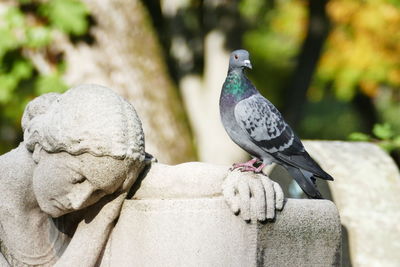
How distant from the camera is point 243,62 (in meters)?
3.90

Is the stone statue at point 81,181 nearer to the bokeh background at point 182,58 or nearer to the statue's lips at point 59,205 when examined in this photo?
the statue's lips at point 59,205

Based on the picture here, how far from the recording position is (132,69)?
7.45 m

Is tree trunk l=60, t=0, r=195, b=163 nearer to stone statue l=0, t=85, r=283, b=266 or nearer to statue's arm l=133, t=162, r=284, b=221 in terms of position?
stone statue l=0, t=85, r=283, b=266

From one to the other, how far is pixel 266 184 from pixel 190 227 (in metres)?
0.37

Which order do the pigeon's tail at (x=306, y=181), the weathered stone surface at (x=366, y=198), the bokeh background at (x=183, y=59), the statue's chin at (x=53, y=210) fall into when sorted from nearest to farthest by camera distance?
the statue's chin at (x=53, y=210)
the pigeon's tail at (x=306, y=181)
the weathered stone surface at (x=366, y=198)
the bokeh background at (x=183, y=59)

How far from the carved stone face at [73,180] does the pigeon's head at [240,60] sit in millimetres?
738

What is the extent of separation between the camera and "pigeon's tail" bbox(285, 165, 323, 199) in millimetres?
4020

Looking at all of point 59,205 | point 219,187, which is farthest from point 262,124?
point 59,205

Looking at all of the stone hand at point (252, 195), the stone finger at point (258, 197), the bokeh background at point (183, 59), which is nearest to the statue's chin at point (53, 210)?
the stone hand at point (252, 195)

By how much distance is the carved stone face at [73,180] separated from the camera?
3.48 meters

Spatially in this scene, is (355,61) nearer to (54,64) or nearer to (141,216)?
(54,64)

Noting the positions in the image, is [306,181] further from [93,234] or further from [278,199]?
[93,234]

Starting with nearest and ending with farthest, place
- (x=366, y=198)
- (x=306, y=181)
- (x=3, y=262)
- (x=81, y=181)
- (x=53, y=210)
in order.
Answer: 1. (x=81, y=181)
2. (x=53, y=210)
3. (x=3, y=262)
4. (x=306, y=181)
5. (x=366, y=198)

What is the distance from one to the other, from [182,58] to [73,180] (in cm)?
797
